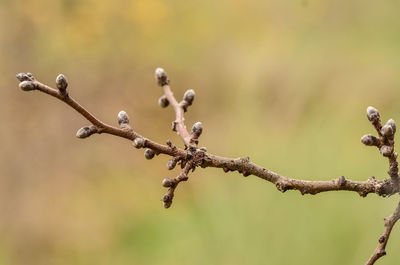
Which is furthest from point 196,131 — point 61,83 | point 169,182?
point 61,83

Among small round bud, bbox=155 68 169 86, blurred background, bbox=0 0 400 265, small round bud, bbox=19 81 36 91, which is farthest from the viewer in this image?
blurred background, bbox=0 0 400 265

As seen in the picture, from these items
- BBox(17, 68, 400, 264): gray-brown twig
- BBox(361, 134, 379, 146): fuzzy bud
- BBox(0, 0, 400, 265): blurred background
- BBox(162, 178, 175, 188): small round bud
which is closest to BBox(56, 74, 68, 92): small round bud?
BBox(17, 68, 400, 264): gray-brown twig

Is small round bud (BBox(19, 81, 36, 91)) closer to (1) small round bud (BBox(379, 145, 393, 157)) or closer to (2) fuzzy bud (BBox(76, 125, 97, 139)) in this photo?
(2) fuzzy bud (BBox(76, 125, 97, 139))

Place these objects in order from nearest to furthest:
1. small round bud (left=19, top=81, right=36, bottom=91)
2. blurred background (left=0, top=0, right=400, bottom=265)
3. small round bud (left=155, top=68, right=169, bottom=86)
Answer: small round bud (left=19, top=81, right=36, bottom=91), small round bud (left=155, top=68, right=169, bottom=86), blurred background (left=0, top=0, right=400, bottom=265)

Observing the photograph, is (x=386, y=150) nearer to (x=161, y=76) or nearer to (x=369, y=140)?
(x=369, y=140)

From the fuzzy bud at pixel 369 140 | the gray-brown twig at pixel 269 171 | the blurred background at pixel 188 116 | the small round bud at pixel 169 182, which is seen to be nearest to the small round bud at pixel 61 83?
the gray-brown twig at pixel 269 171

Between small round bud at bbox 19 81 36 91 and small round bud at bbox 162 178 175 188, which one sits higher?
small round bud at bbox 19 81 36 91

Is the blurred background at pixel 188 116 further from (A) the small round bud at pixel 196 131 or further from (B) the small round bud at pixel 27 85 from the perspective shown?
(B) the small round bud at pixel 27 85

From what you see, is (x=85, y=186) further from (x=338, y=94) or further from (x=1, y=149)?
(x=338, y=94)

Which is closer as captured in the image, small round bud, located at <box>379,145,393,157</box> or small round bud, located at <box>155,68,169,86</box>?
small round bud, located at <box>379,145,393,157</box>
